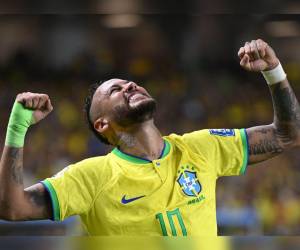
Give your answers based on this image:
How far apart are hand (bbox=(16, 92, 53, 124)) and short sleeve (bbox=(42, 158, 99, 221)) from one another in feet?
0.63

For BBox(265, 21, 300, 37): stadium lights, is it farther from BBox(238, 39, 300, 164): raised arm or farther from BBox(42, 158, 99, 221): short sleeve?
BBox(42, 158, 99, 221): short sleeve

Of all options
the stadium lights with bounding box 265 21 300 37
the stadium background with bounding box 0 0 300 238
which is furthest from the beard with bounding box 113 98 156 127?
the stadium lights with bounding box 265 21 300 37

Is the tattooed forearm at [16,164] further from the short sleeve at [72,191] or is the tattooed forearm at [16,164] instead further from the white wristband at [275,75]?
the white wristband at [275,75]

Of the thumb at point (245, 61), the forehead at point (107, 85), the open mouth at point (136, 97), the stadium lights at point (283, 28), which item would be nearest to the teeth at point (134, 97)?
the open mouth at point (136, 97)

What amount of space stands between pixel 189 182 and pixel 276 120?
0.34 meters

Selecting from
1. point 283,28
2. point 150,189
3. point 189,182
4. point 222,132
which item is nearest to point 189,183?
point 189,182

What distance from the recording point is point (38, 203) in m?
1.86

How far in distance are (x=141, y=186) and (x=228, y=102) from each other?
11.8 feet

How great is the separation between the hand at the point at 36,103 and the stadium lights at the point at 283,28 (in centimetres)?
365

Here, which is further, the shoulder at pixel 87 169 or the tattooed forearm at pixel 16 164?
the shoulder at pixel 87 169

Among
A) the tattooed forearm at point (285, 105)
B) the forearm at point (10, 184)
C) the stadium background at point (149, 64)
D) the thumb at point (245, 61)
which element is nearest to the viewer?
the forearm at point (10, 184)

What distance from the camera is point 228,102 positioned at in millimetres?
5434

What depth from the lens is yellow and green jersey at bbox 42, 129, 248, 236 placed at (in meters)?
1.88

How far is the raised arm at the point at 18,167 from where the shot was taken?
1803mm
